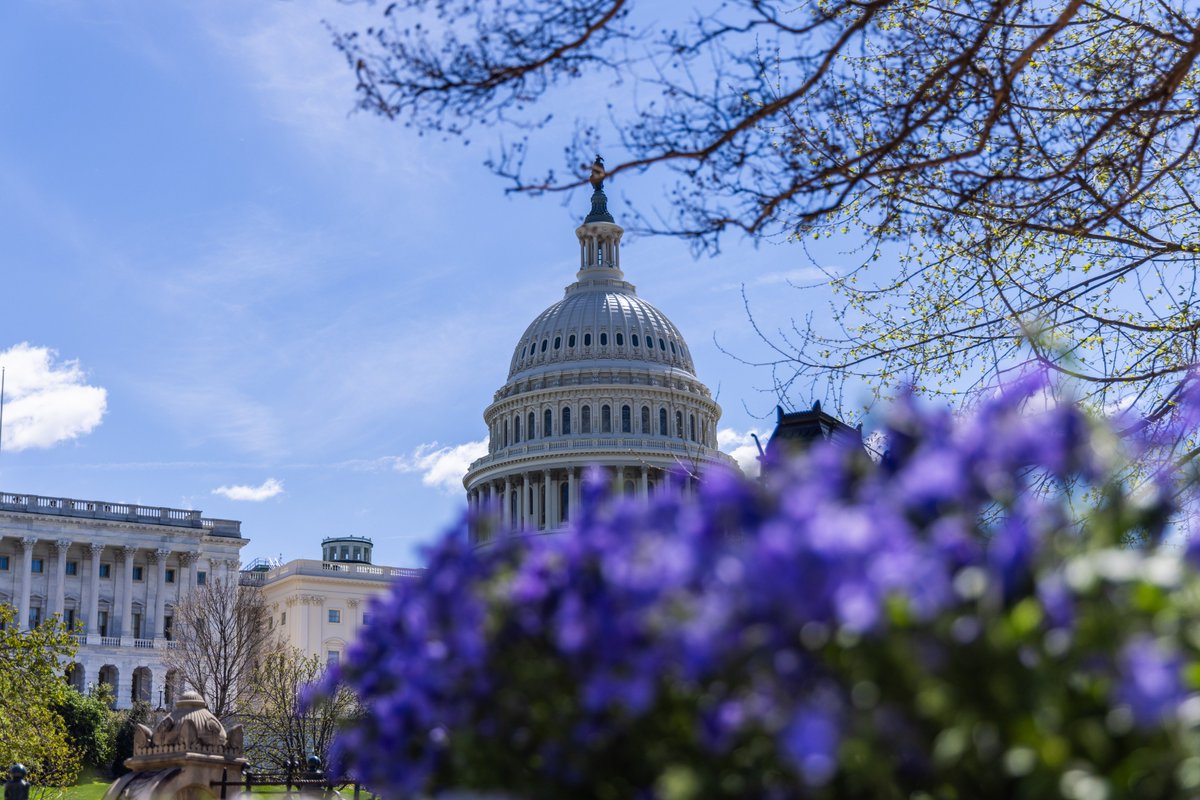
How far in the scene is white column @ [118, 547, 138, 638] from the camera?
311 feet

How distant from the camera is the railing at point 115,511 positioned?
9394cm

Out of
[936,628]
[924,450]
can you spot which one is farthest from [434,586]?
[936,628]

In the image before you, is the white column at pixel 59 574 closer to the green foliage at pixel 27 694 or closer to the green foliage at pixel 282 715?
the green foliage at pixel 282 715

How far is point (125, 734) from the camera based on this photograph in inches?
2741

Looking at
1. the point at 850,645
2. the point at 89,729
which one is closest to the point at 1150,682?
the point at 850,645

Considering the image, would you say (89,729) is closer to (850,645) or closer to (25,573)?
(25,573)

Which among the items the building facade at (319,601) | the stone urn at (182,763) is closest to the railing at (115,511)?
the building facade at (319,601)

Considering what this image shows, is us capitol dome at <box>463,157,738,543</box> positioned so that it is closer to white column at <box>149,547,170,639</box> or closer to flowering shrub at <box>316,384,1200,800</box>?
white column at <box>149,547,170,639</box>

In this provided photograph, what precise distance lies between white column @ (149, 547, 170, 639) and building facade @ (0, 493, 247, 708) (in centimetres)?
7

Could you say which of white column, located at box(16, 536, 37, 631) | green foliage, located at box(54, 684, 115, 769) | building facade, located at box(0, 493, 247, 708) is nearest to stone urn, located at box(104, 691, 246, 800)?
green foliage, located at box(54, 684, 115, 769)

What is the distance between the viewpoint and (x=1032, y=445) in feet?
9.28

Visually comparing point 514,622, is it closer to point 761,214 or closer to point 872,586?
point 872,586

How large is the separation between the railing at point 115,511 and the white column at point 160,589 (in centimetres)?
224

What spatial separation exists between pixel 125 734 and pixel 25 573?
87.0 feet
